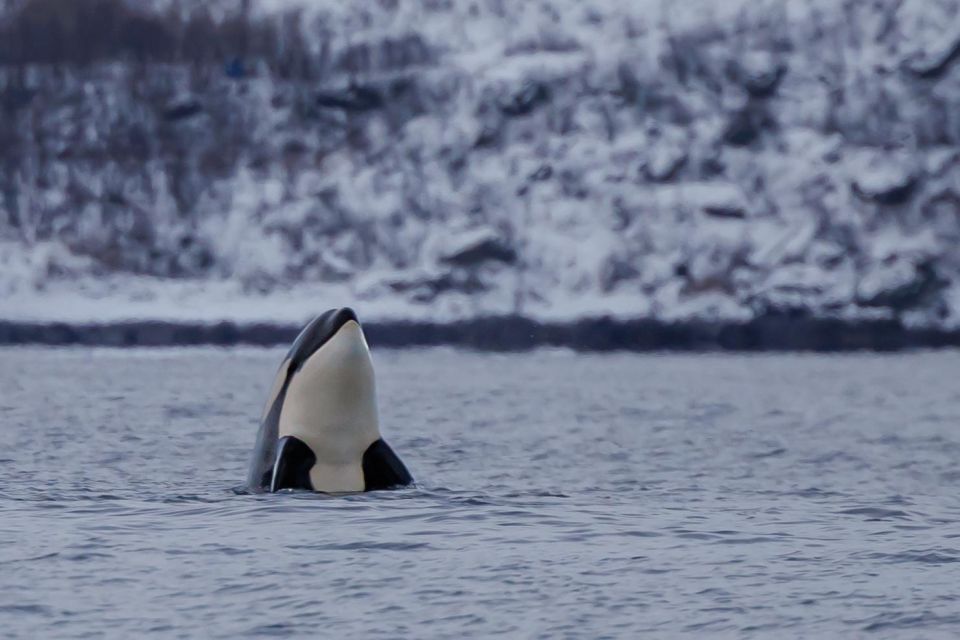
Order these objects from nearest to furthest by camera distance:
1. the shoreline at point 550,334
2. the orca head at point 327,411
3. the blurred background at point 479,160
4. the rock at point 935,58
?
1. the orca head at point 327,411
2. the shoreline at point 550,334
3. the blurred background at point 479,160
4. the rock at point 935,58

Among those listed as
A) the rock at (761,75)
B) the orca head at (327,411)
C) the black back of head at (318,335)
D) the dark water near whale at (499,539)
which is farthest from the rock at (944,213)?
the orca head at (327,411)

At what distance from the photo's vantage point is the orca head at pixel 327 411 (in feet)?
44.3

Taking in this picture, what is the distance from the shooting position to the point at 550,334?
11712 cm

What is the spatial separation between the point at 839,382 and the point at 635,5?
117m

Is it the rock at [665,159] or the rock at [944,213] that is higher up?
the rock at [665,159]

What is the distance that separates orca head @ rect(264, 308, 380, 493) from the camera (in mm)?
13500

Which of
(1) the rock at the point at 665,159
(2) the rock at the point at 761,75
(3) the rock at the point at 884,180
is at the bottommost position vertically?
(3) the rock at the point at 884,180

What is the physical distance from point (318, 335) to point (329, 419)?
0.68 m

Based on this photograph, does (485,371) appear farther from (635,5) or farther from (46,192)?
(635,5)

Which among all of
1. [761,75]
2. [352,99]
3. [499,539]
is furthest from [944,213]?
[499,539]

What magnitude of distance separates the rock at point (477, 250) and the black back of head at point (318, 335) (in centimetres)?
11927

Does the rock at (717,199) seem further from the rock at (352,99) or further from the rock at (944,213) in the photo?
the rock at (352,99)

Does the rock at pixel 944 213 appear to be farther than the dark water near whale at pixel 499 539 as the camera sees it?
Yes

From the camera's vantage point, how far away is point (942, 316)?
373ft
